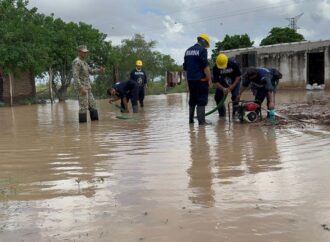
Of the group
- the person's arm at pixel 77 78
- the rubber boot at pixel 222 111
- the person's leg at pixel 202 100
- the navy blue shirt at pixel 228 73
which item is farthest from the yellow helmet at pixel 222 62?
the person's arm at pixel 77 78

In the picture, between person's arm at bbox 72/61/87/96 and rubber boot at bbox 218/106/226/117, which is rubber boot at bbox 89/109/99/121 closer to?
person's arm at bbox 72/61/87/96

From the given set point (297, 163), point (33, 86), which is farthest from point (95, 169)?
point (33, 86)

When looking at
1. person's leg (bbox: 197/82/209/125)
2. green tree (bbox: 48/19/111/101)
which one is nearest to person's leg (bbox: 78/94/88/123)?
person's leg (bbox: 197/82/209/125)

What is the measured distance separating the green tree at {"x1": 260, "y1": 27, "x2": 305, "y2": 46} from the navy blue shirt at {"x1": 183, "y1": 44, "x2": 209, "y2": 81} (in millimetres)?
38298

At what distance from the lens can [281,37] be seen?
4609cm

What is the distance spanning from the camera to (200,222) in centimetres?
337

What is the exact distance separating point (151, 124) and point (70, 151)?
3611 millimetres

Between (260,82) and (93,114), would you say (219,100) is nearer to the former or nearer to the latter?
(260,82)

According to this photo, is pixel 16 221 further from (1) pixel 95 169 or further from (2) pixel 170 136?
(2) pixel 170 136

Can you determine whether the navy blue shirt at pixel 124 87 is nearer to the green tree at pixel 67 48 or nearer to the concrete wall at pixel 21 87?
the green tree at pixel 67 48

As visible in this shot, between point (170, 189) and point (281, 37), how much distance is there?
144 ft

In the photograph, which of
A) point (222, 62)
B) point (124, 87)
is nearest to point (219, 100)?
point (222, 62)

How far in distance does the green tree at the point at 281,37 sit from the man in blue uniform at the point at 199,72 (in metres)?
38.2

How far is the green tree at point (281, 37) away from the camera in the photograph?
46000mm
